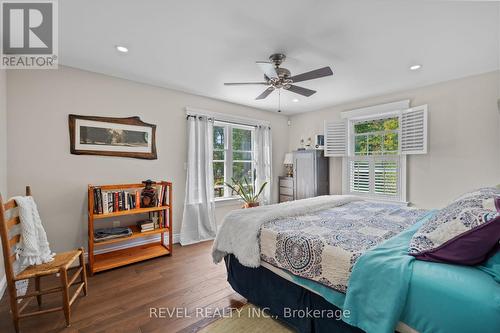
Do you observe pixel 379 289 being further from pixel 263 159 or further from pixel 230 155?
pixel 263 159

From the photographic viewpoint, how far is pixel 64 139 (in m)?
2.67

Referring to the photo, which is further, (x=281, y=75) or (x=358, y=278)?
(x=281, y=75)

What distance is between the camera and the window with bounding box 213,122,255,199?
4.14 meters

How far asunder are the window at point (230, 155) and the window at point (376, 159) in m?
2.03

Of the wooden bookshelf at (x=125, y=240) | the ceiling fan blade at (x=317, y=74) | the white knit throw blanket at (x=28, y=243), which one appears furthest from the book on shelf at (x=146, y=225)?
the ceiling fan blade at (x=317, y=74)

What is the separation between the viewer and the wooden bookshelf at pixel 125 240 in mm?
2551

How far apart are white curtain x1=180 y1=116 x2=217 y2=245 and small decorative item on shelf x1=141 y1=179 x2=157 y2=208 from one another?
2.08 ft

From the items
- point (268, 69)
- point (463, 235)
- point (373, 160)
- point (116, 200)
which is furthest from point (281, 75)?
point (373, 160)

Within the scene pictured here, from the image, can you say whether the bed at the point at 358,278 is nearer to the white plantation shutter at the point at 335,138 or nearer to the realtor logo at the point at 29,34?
the white plantation shutter at the point at 335,138

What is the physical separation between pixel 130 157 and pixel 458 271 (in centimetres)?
349

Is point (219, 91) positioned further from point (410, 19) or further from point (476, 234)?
point (476, 234)

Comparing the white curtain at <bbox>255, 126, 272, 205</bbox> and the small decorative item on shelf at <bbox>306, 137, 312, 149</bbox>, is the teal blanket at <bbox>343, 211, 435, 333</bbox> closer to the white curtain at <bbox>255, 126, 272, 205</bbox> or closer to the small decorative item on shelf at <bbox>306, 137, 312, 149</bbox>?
the white curtain at <bbox>255, 126, 272, 205</bbox>

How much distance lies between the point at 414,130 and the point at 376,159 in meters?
0.75

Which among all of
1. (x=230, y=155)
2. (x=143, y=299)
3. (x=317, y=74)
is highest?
(x=317, y=74)
